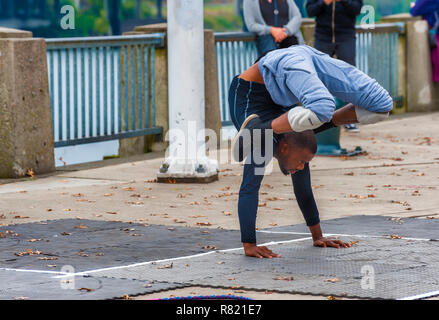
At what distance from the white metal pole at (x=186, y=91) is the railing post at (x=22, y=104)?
144 cm

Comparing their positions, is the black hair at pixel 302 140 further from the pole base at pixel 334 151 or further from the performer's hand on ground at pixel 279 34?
the performer's hand on ground at pixel 279 34

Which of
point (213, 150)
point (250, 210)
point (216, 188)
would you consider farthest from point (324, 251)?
point (213, 150)

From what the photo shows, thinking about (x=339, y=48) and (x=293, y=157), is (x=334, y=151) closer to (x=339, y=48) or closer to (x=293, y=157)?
(x=339, y=48)

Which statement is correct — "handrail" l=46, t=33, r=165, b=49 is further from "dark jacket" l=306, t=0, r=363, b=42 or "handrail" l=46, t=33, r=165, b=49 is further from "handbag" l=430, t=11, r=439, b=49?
"handbag" l=430, t=11, r=439, b=49

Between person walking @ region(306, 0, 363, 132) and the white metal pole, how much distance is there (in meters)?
3.06

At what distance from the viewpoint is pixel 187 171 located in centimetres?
1016

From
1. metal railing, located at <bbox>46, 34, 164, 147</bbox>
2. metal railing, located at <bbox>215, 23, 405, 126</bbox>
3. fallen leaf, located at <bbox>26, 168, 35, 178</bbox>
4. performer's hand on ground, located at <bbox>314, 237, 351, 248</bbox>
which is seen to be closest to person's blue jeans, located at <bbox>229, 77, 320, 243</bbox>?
performer's hand on ground, located at <bbox>314, 237, 351, 248</bbox>

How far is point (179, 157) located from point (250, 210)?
12.4 ft

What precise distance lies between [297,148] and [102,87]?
21.0ft

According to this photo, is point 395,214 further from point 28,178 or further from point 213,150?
point 213,150

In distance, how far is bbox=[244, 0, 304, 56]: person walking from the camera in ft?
42.4

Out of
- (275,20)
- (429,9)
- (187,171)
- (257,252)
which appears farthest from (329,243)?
(429,9)

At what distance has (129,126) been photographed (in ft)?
41.6

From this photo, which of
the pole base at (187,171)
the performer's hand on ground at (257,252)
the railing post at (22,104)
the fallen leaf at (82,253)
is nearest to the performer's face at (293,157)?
the performer's hand on ground at (257,252)
